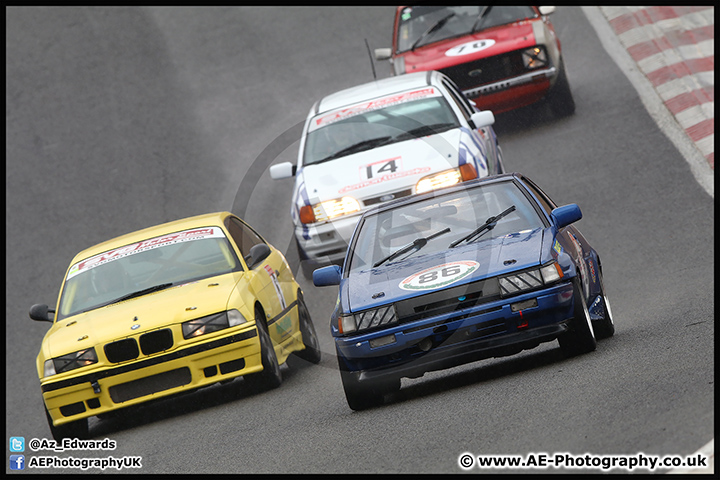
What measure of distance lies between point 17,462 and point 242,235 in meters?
2.97

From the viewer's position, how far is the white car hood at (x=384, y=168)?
1027 centimetres

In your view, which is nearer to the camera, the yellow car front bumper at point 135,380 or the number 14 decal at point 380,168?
the yellow car front bumper at point 135,380

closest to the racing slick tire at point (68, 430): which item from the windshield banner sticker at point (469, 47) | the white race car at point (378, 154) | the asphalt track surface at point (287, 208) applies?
the asphalt track surface at point (287, 208)

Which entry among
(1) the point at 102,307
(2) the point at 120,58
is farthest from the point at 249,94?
(1) the point at 102,307

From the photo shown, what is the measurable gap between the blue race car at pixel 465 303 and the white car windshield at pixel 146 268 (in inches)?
79.4

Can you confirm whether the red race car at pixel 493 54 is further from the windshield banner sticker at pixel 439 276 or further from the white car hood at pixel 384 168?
the windshield banner sticker at pixel 439 276

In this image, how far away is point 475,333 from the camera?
630 centimetres

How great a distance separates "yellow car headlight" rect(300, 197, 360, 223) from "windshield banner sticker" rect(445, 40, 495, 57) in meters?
4.68

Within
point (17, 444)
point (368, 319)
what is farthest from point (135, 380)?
point (368, 319)

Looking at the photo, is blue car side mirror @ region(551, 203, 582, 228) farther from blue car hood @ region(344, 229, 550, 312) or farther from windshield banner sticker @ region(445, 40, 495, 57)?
windshield banner sticker @ region(445, 40, 495, 57)

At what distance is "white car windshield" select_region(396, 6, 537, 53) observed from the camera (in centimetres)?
1477

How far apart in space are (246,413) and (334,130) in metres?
4.79

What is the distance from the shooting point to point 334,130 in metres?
11.5

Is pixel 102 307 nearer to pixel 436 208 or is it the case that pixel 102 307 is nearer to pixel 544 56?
pixel 436 208
